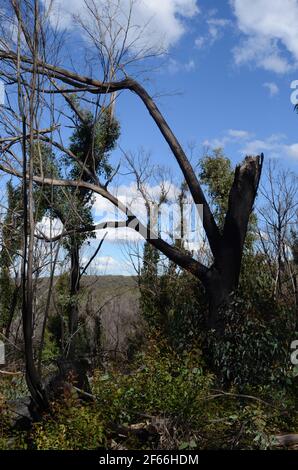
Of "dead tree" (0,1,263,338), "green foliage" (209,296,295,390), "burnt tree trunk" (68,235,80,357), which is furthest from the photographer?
"burnt tree trunk" (68,235,80,357)

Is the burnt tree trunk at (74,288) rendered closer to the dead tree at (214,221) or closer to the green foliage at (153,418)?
the dead tree at (214,221)

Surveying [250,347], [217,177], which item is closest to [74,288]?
[217,177]

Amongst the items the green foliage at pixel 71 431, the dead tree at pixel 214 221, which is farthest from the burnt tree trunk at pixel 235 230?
the green foliage at pixel 71 431

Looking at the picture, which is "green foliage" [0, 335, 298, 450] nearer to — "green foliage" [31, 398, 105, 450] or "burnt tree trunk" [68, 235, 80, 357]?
"green foliage" [31, 398, 105, 450]

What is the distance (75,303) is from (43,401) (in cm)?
1146

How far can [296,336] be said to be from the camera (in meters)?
8.16

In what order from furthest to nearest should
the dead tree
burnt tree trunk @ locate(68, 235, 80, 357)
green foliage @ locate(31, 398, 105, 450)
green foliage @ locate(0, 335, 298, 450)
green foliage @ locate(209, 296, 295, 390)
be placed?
1. burnt tree trunk @ locate(68, 235, 80, 357)
2. the dead tree
3. green foliage @ locate(209, 296, 295, 390)
4. green foliage @ locate(0, 335, 298, 450)
5. green foliage @ locate(31, 398, 105, 450)

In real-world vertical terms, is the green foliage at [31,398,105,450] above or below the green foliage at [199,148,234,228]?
below

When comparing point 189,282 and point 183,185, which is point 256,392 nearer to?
point 189,282

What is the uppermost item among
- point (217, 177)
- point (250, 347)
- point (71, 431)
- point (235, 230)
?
point (217, 177)

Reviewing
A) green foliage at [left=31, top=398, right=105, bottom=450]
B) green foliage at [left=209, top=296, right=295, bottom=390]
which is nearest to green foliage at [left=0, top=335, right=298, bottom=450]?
green foliage at [left=31, top=398, right=105, bottom=450]

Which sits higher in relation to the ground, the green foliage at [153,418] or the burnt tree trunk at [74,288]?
the burnt tree trunk at [74,288]

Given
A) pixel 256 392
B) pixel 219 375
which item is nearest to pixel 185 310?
pixel 219 375

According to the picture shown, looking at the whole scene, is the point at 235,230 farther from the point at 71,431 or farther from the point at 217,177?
the point at 217,177
